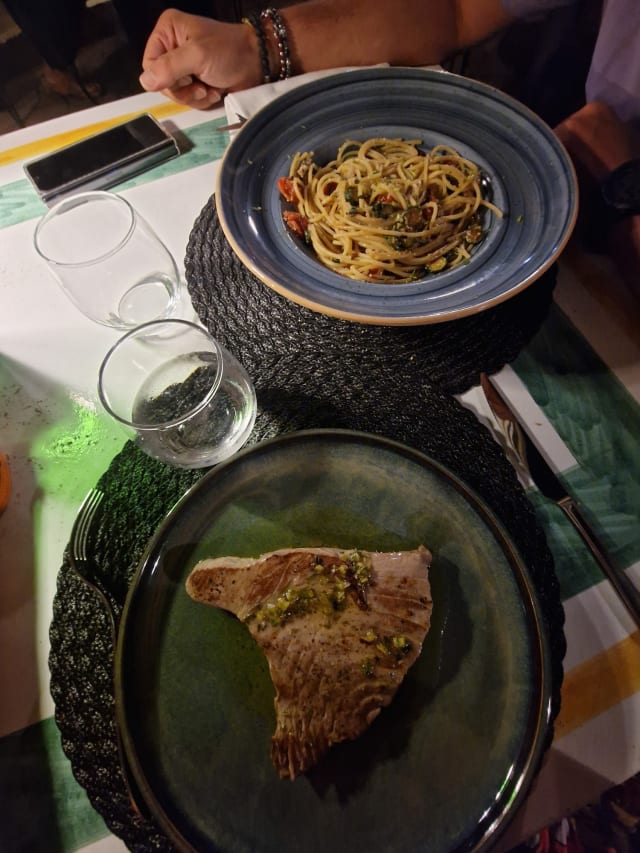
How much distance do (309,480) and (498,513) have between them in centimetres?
35

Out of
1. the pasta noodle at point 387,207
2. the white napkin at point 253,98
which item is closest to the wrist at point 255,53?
the white napkin at point 253,98

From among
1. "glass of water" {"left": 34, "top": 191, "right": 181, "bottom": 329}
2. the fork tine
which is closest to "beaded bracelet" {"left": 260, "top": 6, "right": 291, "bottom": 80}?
"glass of water" {"left": 34, "top": 191, "right": 181, "bottom": 329}

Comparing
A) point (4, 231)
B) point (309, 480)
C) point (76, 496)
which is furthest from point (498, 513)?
point (4, 231)

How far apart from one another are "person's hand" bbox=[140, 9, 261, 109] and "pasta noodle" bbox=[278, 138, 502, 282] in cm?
45

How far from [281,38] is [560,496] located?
5.18ft

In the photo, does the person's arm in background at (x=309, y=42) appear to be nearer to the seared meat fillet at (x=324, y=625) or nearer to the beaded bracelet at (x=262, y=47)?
the beaded bracelet at (x=262, y=47)

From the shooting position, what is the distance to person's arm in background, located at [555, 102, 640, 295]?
4.39 ft

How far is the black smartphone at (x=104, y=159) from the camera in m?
1.47

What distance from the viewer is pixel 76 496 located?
1.12 meters

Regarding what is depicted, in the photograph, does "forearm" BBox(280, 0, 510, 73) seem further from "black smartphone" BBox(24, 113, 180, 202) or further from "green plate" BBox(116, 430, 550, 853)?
"green plate" BBox(116, 430, 550, 853)

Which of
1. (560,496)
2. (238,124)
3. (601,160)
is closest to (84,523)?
(560,496)

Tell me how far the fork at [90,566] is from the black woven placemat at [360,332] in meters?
0.42

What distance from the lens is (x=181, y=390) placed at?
115cm

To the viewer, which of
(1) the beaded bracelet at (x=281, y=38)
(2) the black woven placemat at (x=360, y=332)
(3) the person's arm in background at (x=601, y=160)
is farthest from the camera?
(1) the beaded bracelet at (x=281, y=38)
